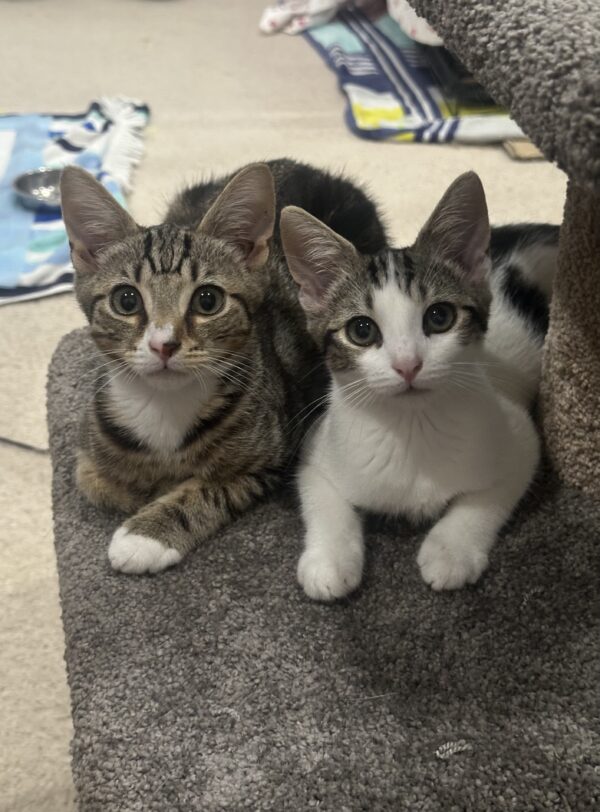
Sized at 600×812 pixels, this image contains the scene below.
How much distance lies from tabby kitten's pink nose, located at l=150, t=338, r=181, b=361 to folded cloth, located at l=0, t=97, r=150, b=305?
3.66 ft

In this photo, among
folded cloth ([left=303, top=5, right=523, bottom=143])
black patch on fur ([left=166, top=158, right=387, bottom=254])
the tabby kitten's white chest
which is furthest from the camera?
folded cloth ([left=303, top=5, right=523, bottom=143])

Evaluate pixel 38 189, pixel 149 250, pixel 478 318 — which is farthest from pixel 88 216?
pixel 38 189

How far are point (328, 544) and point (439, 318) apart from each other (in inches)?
13.7

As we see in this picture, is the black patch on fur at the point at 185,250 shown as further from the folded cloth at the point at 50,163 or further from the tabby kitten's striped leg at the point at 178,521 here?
the folded cloth at the point at 50,163

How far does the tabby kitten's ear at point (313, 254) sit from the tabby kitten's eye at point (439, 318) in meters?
0.14

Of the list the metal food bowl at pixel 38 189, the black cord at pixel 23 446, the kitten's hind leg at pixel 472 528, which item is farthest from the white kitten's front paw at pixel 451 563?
the metal food bowl at pixel 38 189

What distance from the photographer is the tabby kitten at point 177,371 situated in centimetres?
108

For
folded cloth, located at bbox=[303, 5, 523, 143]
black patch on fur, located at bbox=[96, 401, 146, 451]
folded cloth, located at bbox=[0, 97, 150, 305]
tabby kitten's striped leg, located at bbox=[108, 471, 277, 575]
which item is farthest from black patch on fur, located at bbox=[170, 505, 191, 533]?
folded cloth, located at bbox=[303, 5, 523, 143]

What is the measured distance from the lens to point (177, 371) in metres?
1.05

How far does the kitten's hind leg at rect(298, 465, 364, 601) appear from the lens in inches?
41.2

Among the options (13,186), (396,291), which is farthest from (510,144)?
(396,291)

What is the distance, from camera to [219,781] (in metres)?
0.89

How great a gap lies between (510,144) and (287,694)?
2.09 metres

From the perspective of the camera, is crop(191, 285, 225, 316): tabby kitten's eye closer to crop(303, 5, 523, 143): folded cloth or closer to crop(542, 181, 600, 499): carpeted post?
crop(542, 181, 600, 499): carpeted post
